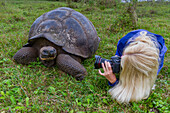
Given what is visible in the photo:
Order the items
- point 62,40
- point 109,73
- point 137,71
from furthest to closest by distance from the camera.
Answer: point 62,40 → point 109,73 → point 137,71

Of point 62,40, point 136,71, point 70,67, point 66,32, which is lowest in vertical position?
point 70,67

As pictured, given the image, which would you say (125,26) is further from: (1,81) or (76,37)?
(1,81)

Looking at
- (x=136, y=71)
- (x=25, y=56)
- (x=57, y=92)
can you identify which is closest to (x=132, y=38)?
(x=136, y=71)

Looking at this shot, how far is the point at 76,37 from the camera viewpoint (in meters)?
2.26

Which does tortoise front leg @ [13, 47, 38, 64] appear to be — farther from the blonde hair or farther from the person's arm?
the blonde hair

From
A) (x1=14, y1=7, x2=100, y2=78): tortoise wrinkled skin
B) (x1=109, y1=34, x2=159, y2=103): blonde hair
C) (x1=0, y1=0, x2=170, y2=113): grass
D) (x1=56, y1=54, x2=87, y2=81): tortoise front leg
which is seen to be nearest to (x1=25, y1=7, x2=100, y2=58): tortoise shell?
(x1=14, y1=7, x2=100, y2=78): tortoise wrinkled skin

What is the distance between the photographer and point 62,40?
7.20 feet

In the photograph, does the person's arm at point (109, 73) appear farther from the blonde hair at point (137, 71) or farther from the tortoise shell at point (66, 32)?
the tortoise shell at point (66, 32)

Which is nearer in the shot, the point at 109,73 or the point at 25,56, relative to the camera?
the point at 109,73

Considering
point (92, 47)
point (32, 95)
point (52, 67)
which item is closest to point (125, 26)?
point (92, 47)

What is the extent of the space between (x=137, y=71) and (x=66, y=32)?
1.26 m

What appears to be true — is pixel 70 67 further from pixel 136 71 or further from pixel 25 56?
pixel 136 71

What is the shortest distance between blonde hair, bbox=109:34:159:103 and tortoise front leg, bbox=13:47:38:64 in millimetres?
1368

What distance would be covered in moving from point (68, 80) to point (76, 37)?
0.70 metres
